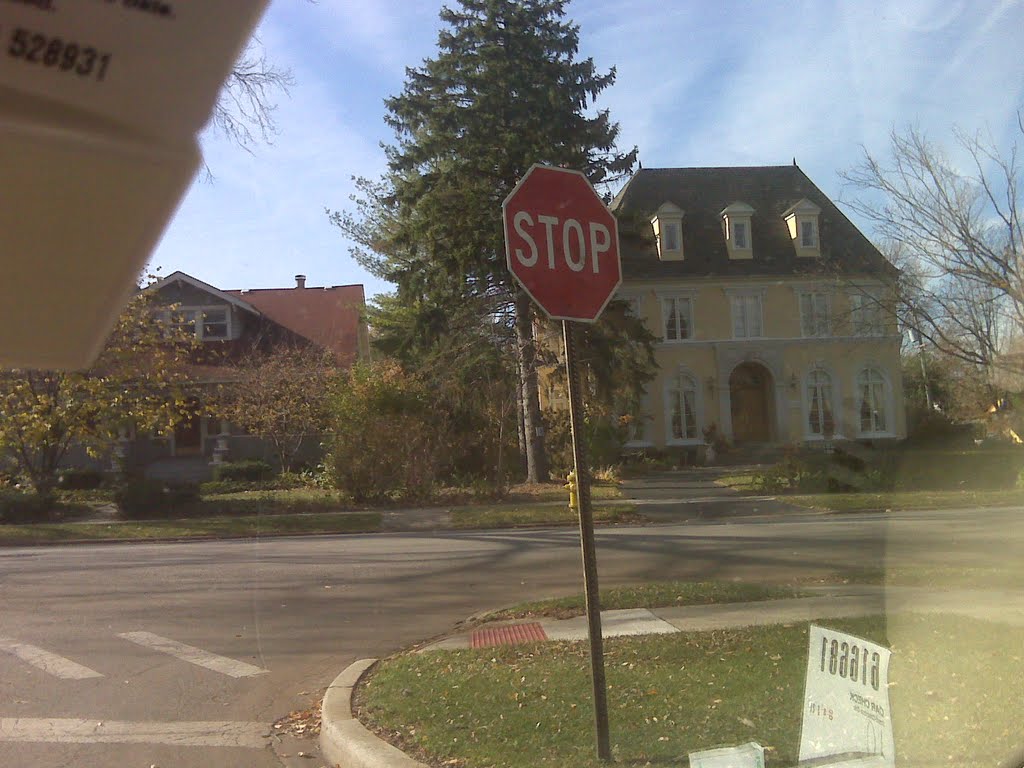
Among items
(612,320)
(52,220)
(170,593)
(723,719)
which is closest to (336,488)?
(612,320)

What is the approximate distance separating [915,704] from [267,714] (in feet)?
13.8

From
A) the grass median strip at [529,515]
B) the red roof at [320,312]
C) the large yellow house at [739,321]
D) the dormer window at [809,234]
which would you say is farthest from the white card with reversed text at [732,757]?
the dormer window at [809,234]

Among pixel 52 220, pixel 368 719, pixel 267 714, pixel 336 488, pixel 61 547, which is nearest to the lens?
pixel 52 220

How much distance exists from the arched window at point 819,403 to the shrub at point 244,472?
19.7 m

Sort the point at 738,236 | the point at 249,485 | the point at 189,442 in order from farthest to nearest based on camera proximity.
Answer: the point at 738,236, the point at 189,442, the point at 249,485

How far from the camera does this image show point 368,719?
6059mm

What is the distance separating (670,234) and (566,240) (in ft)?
101

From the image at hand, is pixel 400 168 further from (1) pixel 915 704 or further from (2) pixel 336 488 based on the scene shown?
(1) pixel 915 704

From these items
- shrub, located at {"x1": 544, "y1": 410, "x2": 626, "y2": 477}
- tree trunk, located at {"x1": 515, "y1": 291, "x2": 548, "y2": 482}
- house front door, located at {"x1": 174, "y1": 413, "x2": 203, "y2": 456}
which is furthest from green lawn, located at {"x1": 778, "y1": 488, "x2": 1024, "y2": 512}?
house front door, located at {"x1": 174, "y1": 413, "x2": 203, "y2": 456}

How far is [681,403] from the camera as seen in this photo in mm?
35250

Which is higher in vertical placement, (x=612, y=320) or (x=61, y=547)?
(x=612, y=320)

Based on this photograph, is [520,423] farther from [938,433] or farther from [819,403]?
[938,433]

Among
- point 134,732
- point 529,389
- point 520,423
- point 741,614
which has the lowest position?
point 134,732

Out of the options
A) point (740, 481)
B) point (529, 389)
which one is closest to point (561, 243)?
point (529, 389)
